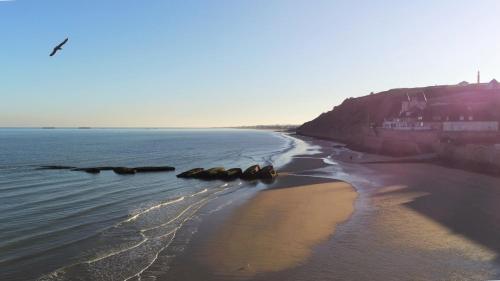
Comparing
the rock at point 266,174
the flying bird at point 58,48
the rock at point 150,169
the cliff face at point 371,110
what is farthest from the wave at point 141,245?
the cliff face at point 371,110

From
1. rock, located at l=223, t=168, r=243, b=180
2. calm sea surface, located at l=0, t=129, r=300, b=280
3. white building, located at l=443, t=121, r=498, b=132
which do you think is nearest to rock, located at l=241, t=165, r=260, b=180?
rock, located at l=223, t=168, r=243, b=180

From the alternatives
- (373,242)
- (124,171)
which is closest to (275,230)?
(373,242)

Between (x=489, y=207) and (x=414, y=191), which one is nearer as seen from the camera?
(x=489, y=207)

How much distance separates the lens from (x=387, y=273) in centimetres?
1125

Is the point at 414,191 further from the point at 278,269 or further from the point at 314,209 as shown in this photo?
the point at 278,269

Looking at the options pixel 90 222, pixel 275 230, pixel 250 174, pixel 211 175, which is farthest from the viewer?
pixel 250 174

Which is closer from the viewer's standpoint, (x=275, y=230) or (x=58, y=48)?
(x=58, y=48)

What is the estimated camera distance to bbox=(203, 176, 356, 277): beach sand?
40.5 ft

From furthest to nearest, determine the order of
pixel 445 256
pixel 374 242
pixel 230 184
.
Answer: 1. pixel 230 184
2. pixel 374 242
3. pixel 445 256

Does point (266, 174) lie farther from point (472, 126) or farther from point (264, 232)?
point (472, 126)

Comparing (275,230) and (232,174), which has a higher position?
(232,174)

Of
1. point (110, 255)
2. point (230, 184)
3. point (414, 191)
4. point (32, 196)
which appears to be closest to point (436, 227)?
point (414, 191)

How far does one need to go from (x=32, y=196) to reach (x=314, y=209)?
1532 centimetres

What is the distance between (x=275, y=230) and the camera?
16.1 meters
